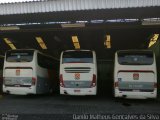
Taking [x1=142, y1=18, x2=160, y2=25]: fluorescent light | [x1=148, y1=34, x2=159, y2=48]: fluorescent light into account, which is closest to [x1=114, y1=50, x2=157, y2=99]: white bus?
[x1=142, y1=18, x2=160, y2=25]: fluorescent light

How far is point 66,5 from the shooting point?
15062 mm

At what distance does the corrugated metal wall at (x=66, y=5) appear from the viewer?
1453 centimetres

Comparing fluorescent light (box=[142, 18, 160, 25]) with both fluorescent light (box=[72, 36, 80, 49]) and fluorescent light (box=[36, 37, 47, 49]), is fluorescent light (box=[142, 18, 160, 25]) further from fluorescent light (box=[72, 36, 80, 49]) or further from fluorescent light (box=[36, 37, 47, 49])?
fluorescent light (box=[36, 37, 47, 49])

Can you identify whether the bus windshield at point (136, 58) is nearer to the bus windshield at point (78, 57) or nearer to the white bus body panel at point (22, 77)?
the bus windshield at point (78, 57)

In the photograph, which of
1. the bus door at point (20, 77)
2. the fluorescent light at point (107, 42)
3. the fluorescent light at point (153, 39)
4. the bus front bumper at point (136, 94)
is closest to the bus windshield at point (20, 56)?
the bus door at point (20, 77)

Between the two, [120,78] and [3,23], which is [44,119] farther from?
[3,23]

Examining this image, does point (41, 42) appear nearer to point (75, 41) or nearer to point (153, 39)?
point (75, 41)

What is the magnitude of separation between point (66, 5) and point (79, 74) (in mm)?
3652

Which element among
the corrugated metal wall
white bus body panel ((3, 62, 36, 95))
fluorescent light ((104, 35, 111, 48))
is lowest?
white bus body panel ((3, 62, 36, 95))

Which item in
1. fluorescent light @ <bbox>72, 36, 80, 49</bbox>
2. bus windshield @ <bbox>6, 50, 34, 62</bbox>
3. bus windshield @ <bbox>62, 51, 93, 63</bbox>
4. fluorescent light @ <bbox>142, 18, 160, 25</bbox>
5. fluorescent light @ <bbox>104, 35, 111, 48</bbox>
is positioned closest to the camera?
bus windshield @ <bbox>62, 51, 93, 63</bbox>

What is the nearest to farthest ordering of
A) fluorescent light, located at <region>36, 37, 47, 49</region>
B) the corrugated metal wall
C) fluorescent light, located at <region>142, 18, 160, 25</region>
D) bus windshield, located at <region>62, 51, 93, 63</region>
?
the corrugated metal wall
bus windshield, located at <region>62, 51, 93, 63</region>
fluorescent light, located at <region>142, 18, 160, 25</region>
fluorescent light, located at <region>36, 37, 47, 49</region>

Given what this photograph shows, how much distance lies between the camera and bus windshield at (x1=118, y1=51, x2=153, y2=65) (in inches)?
642

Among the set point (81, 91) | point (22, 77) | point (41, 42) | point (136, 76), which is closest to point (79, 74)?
point (81, 91)

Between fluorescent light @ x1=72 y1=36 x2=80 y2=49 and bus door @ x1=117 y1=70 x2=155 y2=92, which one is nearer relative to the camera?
bus door @ x1=117 y1=70 x2=155 y2=92
